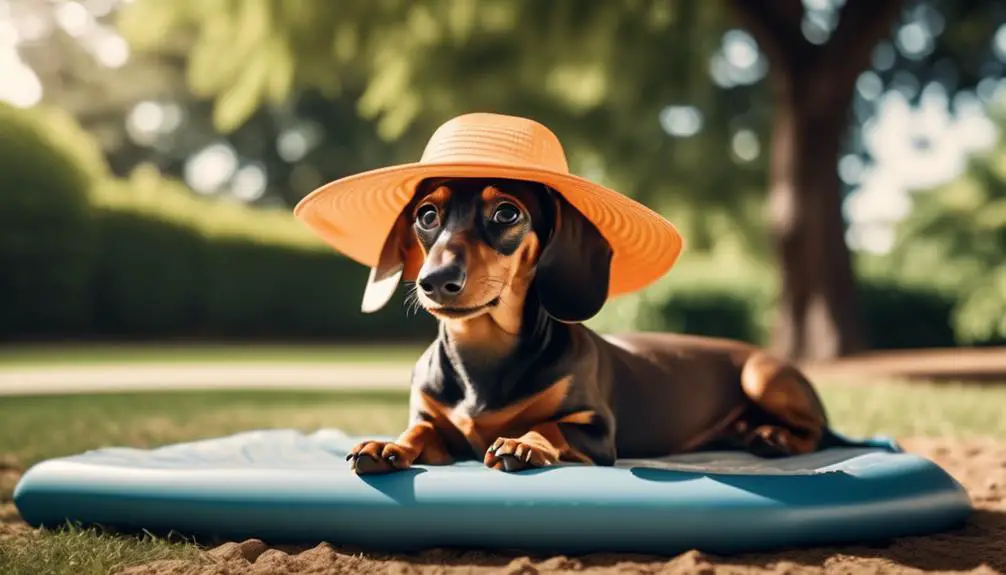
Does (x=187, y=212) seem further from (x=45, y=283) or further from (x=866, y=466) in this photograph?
(x=866, y=466)

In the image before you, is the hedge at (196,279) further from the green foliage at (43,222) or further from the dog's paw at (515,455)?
the dog's paw at (515,455)

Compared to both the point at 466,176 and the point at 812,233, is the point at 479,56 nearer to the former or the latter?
the point at 812,233

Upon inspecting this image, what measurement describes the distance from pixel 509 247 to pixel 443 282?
1.21 ft

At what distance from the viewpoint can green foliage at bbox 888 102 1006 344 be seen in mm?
13273

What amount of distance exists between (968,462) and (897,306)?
34.4ft

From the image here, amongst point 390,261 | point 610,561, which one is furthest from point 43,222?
point 610,561

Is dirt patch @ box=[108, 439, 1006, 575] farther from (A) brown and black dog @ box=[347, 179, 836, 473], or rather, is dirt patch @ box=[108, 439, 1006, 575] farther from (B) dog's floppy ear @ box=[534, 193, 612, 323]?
(B) dog's floppy ear @ box=[534, 193, 612, 323]

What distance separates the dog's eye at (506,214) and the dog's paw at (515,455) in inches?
28.9

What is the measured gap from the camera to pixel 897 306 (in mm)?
14859

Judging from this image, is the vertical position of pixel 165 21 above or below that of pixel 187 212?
above

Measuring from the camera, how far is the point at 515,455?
10.6 ft

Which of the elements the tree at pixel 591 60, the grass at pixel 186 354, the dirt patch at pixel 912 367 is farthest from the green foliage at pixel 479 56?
the grass at pixel 186 354

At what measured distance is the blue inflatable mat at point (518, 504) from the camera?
3072 mm

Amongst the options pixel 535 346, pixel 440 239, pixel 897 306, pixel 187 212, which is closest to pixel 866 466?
pixel 535 346
